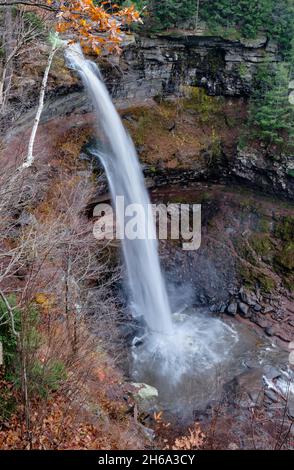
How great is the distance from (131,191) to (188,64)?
20.6ft

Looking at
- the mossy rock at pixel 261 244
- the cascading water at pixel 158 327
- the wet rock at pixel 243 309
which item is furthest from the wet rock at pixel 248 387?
the mossy rock at pixel 261 244

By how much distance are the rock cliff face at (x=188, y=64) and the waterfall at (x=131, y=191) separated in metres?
1.37

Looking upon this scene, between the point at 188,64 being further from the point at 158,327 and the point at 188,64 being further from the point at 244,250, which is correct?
the point at 158,327

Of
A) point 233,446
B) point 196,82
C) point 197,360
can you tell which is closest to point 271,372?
point 197,360

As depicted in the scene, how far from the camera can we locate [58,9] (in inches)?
143

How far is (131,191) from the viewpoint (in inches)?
527

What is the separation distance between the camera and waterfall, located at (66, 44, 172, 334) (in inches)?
488

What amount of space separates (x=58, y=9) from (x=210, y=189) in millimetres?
12799

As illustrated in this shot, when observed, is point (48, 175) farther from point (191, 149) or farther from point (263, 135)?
point (263, 135)

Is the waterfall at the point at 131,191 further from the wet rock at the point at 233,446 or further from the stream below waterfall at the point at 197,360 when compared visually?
the wet rock at the point at 233,446

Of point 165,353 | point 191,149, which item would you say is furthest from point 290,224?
point 165,353
